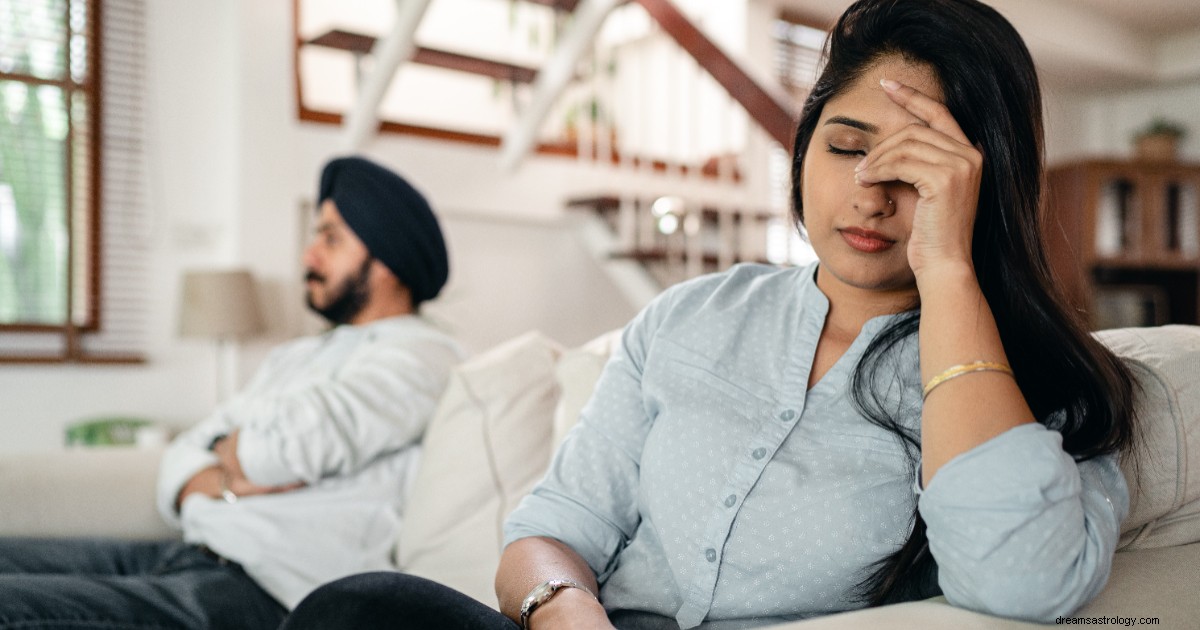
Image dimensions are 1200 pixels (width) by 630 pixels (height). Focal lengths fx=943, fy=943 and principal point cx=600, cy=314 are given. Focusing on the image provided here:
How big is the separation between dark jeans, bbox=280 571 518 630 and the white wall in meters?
2.91

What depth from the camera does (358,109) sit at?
11.6ft

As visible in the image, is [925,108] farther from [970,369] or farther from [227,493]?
[227,493]

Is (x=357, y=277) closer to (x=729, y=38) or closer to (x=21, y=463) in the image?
(x=21, y=463)

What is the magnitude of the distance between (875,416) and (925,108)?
12.4 inches

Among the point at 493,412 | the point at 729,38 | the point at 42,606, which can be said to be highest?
the point at 729,38

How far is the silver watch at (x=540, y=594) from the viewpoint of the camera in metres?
0.96

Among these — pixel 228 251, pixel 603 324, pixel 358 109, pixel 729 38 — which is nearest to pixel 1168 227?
pixel 729 38

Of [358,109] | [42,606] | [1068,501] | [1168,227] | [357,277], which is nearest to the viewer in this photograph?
[1068,501]

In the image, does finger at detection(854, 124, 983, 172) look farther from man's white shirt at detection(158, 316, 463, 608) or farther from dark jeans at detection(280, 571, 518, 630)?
man's white shirt at detection(158, 316, 463, 608)

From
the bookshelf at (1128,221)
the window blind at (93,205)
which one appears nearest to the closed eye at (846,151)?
the window blind at (93,205)

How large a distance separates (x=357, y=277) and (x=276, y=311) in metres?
1.56

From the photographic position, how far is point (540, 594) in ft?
3.16

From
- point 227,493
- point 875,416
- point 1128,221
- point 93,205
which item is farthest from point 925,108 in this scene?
point 1128,221

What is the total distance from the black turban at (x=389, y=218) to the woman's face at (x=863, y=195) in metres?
1.32
